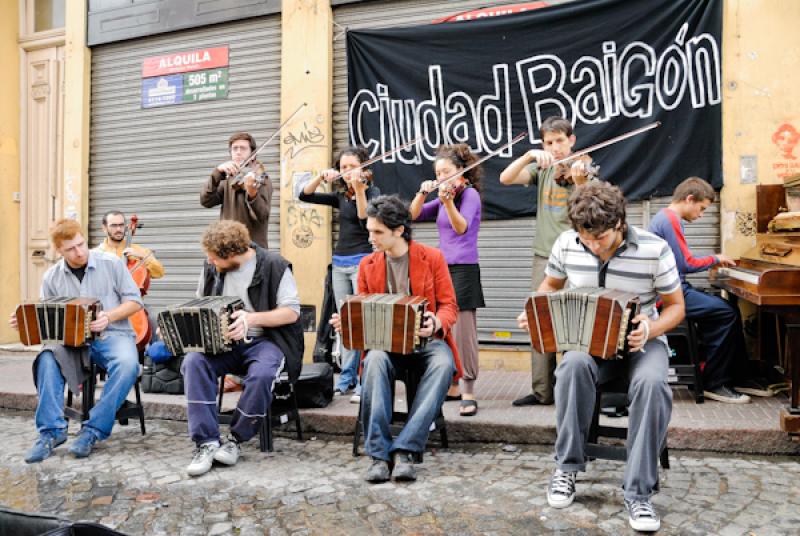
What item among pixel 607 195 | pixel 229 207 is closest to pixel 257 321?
pixel 229 207

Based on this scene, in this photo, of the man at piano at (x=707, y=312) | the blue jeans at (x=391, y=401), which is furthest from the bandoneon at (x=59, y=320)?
the man at piano at (x=707, y=312)

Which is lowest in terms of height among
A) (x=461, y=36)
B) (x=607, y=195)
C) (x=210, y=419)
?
(x=210, y=419)

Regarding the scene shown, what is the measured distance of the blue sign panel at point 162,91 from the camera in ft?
26.6

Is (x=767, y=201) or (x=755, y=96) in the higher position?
(x=755, y=96)

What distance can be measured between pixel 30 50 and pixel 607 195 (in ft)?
27.9

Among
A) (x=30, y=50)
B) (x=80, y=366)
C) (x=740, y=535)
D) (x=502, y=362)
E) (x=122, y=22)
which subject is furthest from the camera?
(x=30, y=50)

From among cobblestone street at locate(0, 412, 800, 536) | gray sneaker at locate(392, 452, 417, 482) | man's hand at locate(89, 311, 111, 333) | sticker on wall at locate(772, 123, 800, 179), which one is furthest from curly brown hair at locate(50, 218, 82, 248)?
sticker on wall at locate(772, 123, 800, 179)

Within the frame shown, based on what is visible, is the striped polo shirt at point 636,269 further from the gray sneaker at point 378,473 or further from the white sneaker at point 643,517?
the gray sneaker at point 378,473

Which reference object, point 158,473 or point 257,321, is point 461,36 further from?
point 158,473

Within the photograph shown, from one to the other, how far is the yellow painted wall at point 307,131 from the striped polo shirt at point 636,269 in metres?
4.03

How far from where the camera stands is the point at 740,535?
300 centimetres

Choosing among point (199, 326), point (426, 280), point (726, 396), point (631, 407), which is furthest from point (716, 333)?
point (199, 326)

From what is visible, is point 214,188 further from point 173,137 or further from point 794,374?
Answer: point 794,374

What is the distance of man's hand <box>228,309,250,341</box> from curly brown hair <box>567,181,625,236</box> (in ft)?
6.44
